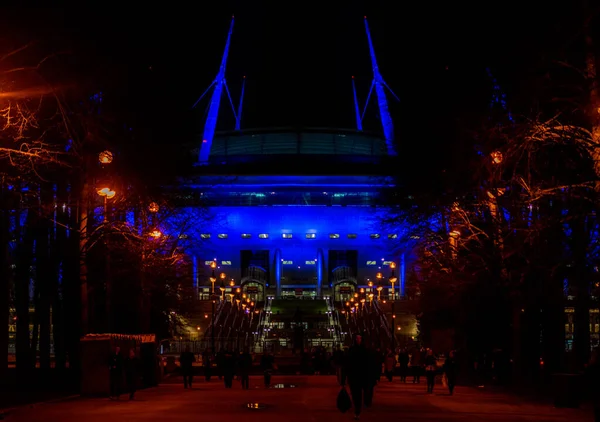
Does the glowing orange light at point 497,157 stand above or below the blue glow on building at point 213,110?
below

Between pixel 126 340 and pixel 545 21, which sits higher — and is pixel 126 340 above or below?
below

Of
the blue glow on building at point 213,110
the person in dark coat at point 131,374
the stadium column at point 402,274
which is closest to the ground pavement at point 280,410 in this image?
the person in dark coat at point 131,374

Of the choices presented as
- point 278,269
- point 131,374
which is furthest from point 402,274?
point 131,374

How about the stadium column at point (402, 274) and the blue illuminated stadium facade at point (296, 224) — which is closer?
the stadium column at point (402, 274)

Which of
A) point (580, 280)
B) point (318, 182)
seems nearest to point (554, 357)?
point (580, 280)

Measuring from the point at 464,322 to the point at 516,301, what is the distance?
39.0ft

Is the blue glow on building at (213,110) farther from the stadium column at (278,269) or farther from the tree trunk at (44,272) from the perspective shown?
the tree trunk at (44,272)

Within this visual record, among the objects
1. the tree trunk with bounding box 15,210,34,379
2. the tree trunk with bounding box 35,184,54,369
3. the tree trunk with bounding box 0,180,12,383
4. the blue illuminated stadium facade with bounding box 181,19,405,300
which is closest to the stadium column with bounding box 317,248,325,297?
the blue illuminated stadium facade with bounding box 181,19,405,300

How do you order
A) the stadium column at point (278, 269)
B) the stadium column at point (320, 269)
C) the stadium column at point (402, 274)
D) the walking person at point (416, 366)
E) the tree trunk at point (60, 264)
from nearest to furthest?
the tree trunk at point (60, 264) < the walking person at point (416, 366) < the stadium column at point (402, 274) < the stadium column at point (320, 269) < the stadium column at point (278, 269)

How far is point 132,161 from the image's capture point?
129 feet

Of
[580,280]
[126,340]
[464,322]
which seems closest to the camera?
[580,280]

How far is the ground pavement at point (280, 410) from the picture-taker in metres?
18.6

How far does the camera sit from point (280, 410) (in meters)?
20.6

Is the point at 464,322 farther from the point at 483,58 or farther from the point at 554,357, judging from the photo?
the point at 483,58
